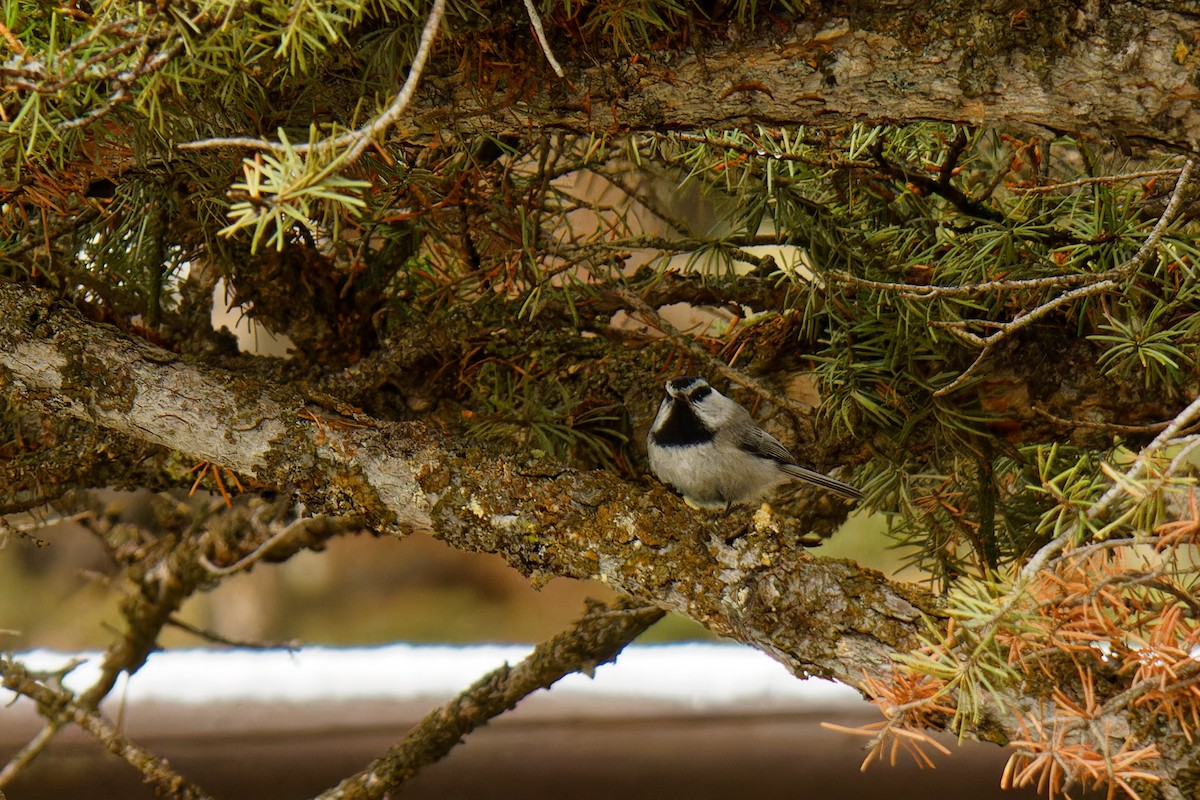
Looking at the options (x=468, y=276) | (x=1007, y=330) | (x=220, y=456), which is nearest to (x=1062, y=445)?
(x=1007, y=330)

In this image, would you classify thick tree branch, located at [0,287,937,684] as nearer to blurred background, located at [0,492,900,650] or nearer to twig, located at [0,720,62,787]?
twig, located at [0,720,62,787]

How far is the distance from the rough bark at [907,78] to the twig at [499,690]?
1.96 feet

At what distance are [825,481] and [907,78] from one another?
1.77ft

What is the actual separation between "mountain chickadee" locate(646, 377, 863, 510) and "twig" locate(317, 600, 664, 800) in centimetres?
17

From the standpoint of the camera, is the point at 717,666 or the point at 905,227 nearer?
the point at 905,227

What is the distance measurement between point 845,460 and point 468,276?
0.43m

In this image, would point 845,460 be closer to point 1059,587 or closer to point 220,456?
point 1059,587

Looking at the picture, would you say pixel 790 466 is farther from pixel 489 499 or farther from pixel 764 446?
pixel 489 499

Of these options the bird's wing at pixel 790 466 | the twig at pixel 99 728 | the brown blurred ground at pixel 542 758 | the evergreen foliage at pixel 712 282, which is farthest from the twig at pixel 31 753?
the bird's wing at pixel 790 466

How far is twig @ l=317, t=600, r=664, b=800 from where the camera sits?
43.3 inches

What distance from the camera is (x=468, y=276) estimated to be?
936 mm

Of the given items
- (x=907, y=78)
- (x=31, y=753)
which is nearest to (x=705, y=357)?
(x=907, y=78)

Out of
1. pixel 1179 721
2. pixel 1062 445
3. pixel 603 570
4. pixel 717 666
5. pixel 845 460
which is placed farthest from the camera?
pixel 717 666

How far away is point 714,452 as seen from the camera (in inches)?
46.6
